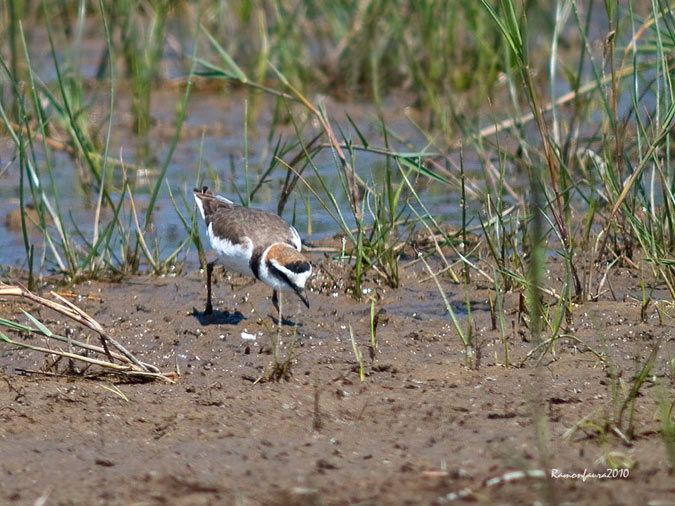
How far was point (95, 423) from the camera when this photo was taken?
166 inches

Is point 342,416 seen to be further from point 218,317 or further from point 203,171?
point 203,171

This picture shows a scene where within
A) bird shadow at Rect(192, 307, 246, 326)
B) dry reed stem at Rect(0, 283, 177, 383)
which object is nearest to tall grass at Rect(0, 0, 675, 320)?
bird shadow at Rect(192, 307, 246, 326)

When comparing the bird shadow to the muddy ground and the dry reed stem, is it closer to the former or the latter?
the muddy ground

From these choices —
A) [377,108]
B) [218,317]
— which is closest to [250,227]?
[218,317]

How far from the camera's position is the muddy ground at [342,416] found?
3.42m

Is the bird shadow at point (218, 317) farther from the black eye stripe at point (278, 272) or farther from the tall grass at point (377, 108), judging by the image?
the tall grass at point (377, 108)

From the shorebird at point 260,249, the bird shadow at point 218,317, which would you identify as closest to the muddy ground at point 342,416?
the bird shadow at point 218,317

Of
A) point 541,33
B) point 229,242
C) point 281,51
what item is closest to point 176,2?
point 281,51

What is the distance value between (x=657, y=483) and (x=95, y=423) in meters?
2.22

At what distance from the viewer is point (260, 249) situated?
Answer: 5949 mm

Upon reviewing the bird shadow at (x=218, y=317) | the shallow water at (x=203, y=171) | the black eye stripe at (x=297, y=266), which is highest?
the black eye stripe at (x=297, y=266)

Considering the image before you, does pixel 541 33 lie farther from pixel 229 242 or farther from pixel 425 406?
pixel 425 406

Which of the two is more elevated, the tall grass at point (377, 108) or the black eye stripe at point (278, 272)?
the tall grass at point (377, 108)

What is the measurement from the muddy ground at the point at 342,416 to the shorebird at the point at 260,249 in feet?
0.91
